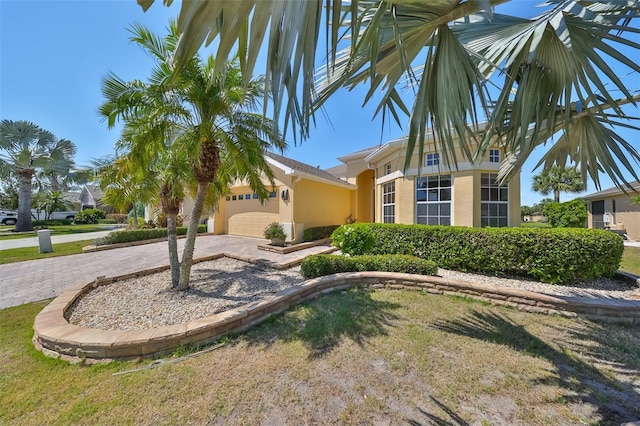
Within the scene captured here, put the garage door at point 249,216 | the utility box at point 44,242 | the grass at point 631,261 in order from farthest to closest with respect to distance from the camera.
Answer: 1. the garage door at point 249,216
2. the utility box at point 44,242
3. the grass at point 631,261

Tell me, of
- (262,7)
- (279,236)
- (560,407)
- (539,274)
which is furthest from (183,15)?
(279,236)

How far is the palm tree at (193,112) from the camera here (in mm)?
4984

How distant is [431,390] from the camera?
281 cm

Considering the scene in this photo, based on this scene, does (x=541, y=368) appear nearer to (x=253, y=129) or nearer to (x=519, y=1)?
(x=519, y=1)

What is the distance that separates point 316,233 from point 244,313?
8.97 meters

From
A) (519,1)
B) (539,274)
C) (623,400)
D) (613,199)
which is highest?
(519,1)

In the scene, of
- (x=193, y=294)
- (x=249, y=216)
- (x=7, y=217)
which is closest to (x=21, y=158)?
(x=7, y=217)

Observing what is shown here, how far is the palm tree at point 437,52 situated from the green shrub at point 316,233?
946 cm

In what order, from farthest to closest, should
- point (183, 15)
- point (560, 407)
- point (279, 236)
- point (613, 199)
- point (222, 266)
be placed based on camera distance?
point (613, 199) → point (279, 236) → point (222, 266) → point (560, 407) → point (183, 15)

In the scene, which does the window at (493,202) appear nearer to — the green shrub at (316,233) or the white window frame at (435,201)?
the white window frame at (435,201)

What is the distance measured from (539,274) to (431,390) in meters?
5.84

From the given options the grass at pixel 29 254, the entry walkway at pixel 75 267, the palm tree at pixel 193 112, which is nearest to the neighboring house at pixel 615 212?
the palm tree at pixel 193 112

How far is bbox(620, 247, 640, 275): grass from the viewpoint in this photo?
798 centimetres

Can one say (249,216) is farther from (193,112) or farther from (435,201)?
(435,201)
